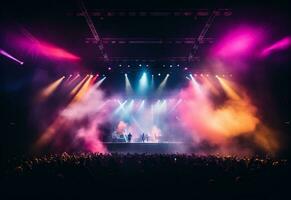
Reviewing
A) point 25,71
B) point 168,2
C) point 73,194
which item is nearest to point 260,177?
point 73,194

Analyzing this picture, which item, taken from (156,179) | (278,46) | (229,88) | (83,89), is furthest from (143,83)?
(156,179)

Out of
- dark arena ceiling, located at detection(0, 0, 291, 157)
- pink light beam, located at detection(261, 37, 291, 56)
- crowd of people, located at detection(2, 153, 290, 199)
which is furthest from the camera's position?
pink light beam, located at detection(261, 37, 291, 56)

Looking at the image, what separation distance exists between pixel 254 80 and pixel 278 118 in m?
2.13

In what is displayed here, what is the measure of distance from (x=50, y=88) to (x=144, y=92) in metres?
4.84

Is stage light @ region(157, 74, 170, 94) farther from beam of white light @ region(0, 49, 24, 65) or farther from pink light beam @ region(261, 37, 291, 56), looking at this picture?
beam of white light @ region(0, 49, 24, 65)

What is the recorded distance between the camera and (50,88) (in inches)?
510

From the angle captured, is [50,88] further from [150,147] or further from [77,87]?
[150,147]

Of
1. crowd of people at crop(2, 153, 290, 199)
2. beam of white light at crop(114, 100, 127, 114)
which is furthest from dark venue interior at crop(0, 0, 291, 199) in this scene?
beam of white light at crop(114, 100, 127, 114)

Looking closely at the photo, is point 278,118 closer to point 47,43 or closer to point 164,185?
point 164,185

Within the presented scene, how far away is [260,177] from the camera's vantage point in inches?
202

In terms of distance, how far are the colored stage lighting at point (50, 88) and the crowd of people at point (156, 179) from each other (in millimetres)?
7127

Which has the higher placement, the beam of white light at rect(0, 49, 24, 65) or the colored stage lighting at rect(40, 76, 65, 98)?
the beam of white light at rect(0, 49, 24, 65)

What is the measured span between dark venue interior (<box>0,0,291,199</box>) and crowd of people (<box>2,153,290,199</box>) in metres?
0.02

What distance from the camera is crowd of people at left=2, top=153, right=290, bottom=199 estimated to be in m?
4.86
